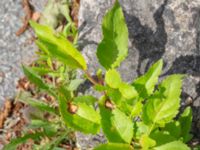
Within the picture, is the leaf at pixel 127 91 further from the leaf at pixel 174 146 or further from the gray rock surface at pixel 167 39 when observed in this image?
the gray rock surface at pixel 167 39

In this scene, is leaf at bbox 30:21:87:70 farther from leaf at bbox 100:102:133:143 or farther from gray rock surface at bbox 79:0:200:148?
gray rock surface at bbox 79:0:200:148

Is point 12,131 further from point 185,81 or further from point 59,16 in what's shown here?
point 185,81

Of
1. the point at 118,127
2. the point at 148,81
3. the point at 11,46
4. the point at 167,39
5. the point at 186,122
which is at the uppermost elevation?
the point at 11,46

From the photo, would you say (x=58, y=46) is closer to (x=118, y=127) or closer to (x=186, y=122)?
(x=118, y=127)

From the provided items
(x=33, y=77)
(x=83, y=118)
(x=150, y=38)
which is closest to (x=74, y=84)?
(x=33, y=77)

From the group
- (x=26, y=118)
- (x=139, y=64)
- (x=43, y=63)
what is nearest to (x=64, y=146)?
(x=26, y=118)

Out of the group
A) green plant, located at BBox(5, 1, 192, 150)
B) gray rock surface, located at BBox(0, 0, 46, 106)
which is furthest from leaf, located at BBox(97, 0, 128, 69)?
gray rock surface, located at BBox(0, 0, 46, 106)

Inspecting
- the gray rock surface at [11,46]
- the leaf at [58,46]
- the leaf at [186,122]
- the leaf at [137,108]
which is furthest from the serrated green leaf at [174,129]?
the gray rock surface at [11,46]
